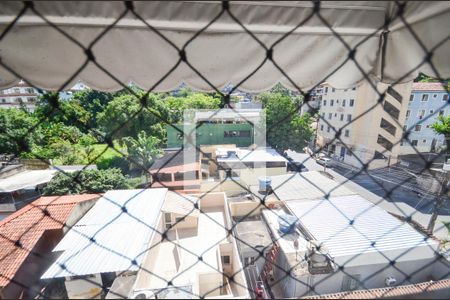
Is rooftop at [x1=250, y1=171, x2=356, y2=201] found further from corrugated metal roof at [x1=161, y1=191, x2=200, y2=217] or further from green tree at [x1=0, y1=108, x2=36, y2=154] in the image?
green tree at [x1=0, y1=108, x2=36, y2=154]

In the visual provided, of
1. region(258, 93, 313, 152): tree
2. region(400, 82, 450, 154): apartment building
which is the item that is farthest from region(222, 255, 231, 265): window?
region(400, 82, 450, 154): apartment building

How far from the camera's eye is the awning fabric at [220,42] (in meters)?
0.61

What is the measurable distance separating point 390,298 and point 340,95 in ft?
26.0

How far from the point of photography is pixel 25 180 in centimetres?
579

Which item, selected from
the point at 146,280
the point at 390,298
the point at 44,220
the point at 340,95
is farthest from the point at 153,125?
the point at 390,298

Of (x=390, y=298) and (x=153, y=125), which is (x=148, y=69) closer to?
(x=390, y=298)

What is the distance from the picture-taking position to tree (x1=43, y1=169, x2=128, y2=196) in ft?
16.6

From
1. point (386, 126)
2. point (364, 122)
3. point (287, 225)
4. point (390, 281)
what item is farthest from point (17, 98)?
point (390, 281)

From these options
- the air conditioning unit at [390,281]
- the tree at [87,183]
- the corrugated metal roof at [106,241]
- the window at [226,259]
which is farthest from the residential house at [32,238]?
the air conditioning unit at [390,281]

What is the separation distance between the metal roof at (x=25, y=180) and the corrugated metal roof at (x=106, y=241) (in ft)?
9.03

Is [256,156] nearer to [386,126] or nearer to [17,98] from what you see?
[386,126]

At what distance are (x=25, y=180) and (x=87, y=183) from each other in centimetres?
205

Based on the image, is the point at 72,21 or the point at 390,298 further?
the point at 72,21

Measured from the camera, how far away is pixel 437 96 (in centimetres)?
696
